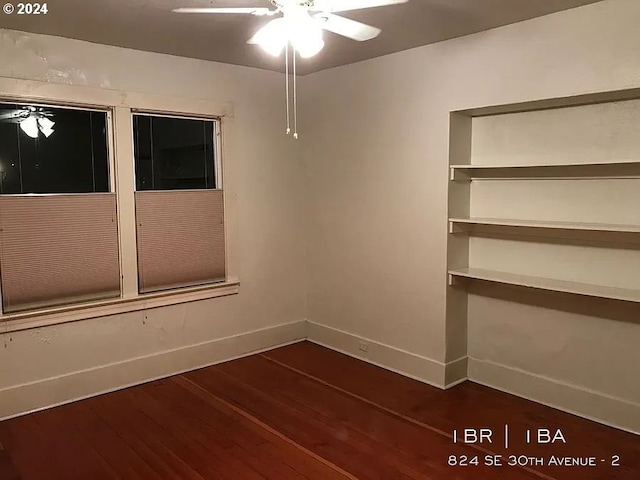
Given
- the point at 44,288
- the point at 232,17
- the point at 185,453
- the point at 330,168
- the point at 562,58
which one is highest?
the point at 232,17

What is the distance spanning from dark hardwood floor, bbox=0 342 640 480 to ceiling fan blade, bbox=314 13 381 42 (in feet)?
7.82

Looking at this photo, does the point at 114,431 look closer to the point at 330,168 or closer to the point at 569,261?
the point at 330,168

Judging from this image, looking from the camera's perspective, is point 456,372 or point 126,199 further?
point 456,372

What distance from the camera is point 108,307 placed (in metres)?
4.02

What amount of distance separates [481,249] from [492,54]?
55.5 inches

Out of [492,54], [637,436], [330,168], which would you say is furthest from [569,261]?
[330,168]

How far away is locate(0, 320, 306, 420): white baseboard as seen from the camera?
3.69m

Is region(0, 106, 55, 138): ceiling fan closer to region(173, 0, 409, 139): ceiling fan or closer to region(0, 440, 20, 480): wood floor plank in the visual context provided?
region(173, 0, 409, 139): ceiling fan

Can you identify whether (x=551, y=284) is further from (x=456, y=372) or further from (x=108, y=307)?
(x=108, y=307)

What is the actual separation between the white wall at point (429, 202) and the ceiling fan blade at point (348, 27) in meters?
0.54

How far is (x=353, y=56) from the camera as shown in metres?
4.32

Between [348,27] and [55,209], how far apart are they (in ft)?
7.65

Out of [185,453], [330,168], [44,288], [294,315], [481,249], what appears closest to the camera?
[185,453]

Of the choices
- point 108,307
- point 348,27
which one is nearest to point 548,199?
point 348,27
